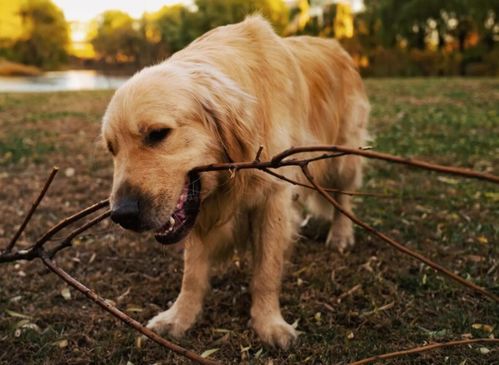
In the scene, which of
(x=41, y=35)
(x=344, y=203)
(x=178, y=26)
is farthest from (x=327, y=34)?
(x=344, y=203)

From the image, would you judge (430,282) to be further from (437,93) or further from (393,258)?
(437,93)

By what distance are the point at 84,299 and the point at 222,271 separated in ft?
3.08

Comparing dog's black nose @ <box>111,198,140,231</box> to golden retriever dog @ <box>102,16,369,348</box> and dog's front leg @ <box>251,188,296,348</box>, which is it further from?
dog's front leg @ <box>251,188,296,348</box>

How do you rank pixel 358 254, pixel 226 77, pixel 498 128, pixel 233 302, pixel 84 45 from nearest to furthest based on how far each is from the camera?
pixel 226 77
pixel 233 302
pixel 358 254
pixel 498 128
pixel 84 45

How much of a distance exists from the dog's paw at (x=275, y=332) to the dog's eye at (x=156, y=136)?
47.3 inches

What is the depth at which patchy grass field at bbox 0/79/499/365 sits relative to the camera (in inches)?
104

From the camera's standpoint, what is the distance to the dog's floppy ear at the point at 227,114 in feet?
7.94

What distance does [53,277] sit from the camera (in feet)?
11.5

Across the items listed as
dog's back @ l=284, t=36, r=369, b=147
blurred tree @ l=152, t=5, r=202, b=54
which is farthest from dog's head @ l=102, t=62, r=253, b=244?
blurred tree @ l=152, t=5, r=202, b=54

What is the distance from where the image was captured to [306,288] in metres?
3.31

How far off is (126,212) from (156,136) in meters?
0.40

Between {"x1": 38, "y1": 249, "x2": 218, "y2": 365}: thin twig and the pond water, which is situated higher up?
{"x1": 38, "y1": 249, "x2": 218, "y2": 365}: thin twig

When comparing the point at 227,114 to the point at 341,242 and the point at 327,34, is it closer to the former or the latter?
the point at 341,242

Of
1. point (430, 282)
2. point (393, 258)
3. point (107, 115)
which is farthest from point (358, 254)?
point (107, 115)
